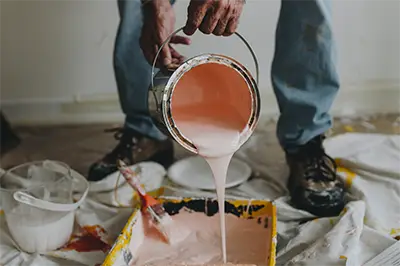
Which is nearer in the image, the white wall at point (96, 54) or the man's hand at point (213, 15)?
the man's hand at point (213, 15)

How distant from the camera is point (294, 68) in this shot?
149cm

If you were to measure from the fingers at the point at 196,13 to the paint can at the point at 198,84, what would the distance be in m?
0.04

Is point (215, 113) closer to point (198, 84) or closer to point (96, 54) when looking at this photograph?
point (198, 84)

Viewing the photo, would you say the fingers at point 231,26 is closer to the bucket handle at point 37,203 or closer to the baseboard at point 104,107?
the bucket handle at point 37,203

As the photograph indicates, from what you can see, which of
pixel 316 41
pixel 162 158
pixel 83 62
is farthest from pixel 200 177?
pixel 83 62

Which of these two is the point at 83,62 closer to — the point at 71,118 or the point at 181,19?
the point at 71,118

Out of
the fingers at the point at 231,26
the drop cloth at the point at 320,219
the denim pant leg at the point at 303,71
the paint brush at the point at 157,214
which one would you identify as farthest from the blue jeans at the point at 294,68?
the paint brush at the point at 157,214

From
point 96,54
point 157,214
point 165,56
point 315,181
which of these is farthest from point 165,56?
point 96,54

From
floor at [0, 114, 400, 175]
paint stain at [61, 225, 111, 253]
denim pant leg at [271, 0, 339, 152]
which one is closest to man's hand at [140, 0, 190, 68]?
denim pant leg at [271, 0, 339, 152]

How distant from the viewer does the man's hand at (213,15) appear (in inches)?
46.6

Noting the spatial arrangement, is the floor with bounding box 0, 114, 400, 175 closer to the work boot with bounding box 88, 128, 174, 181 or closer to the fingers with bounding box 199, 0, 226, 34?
the work boot with bounding box 88, 128, 174, 181

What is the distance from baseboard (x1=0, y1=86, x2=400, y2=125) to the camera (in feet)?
6.47

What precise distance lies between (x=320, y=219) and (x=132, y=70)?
55 cm

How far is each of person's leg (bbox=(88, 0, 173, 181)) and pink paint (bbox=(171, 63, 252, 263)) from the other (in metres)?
0.29
